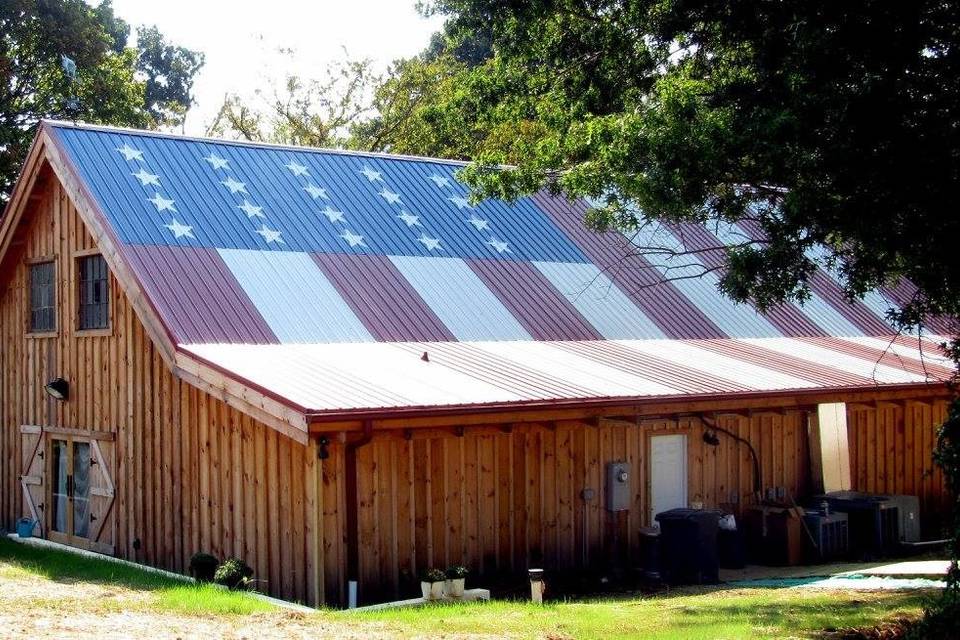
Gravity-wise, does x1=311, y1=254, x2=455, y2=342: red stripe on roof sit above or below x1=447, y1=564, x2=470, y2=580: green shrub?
above

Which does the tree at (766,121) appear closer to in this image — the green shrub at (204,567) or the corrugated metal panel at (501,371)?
the corrugated metal panel at (501,371)

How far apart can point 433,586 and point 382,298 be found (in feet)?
16.8

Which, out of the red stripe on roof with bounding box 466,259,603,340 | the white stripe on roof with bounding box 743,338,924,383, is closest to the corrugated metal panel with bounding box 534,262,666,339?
the red stripe on roof with bounding box 466,259,603,340

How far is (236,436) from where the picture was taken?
1450 cm

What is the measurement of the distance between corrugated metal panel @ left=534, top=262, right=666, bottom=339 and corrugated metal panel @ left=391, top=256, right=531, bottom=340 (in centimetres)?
151

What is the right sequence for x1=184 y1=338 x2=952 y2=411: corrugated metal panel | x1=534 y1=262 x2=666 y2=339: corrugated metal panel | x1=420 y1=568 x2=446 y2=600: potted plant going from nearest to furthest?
x1=420 y1=568 x2=446 y2=600: potted plant
x1=184 y1=338 x2=952 y2=411: corrugated metal panel
x1=534 y1=262 x2=666 y2=339: corrugated metal panel

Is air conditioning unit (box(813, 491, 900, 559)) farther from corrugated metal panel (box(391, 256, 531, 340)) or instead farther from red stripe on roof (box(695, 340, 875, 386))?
corrugated metal panel (box(391, 256, 531, 340))

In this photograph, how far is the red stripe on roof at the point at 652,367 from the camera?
15.8m

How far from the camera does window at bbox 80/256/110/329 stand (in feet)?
56.2

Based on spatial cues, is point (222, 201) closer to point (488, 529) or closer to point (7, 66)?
point (488, 529)

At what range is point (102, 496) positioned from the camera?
17.1 m

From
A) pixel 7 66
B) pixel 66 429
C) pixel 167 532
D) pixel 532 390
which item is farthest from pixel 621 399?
pixel 7 66

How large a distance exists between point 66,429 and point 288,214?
4427 mm

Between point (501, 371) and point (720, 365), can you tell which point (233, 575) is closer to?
point (501, 371)
